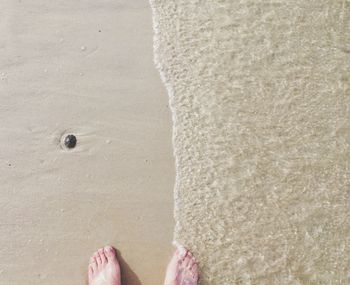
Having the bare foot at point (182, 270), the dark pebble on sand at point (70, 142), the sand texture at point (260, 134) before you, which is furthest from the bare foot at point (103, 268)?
the dark pebble on sand at point (70, 142)

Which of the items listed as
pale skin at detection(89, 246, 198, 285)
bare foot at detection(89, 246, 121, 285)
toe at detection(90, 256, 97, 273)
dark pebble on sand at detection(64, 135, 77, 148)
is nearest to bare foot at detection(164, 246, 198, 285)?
pale skin at detection(89, 246, 198, 285)

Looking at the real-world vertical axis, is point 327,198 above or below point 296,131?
below

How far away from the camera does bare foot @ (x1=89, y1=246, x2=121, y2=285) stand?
8.43 feet

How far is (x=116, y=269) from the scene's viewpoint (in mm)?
2594

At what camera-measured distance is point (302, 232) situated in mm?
2641

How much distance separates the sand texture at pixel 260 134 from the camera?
103 inches

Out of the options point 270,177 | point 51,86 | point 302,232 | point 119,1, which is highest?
point 119,1

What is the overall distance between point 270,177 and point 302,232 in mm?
341

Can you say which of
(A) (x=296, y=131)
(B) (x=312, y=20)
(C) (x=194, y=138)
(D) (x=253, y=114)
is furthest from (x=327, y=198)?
(B) (x=312, y=20)

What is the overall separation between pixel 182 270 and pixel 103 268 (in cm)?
41

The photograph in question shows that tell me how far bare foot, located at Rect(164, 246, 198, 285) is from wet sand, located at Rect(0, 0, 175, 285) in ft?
0.16

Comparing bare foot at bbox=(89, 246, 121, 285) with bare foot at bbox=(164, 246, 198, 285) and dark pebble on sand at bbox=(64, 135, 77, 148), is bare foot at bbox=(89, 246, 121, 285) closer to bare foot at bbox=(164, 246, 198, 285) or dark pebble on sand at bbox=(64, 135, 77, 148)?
bare foot at bbox=(164, 246, 198, 285)

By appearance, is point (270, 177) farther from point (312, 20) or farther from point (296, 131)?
point (312, 20)

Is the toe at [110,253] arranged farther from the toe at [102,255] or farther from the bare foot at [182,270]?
the bare foot at [182,270]
